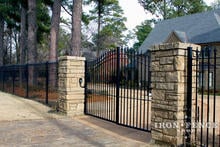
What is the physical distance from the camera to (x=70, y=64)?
881cm

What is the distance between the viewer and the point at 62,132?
642 cm

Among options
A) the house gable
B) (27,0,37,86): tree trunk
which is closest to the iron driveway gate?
(27,0,37,86): tree trunk

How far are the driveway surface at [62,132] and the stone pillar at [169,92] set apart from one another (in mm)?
552

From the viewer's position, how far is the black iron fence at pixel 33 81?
11.4 m

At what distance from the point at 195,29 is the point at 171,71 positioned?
24.0 meters

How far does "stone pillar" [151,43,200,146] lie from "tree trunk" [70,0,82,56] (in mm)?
8118

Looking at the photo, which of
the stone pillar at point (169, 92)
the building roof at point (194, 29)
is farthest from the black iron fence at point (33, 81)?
the building roof at point (194, 29)

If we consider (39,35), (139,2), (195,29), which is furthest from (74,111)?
(139,2)

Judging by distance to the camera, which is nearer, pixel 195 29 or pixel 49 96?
pixel 49 96

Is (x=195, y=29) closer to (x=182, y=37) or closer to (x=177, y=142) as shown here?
(x=182, y=37)

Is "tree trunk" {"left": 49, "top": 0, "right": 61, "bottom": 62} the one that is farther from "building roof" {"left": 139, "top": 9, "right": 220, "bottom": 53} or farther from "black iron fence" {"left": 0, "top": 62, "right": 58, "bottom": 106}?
"building roof" {"left": 139, "top": 9, "right": 220, "bottom": 53}

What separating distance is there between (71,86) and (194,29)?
2160cm

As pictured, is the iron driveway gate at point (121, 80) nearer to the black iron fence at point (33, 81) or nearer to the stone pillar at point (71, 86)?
the stone pillar at point (71, 86)

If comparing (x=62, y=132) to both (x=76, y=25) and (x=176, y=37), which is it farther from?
(x=176, y=37)
